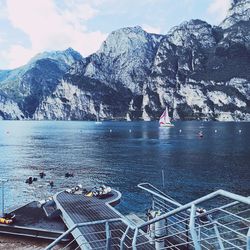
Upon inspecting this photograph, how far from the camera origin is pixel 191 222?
1025 centimetres

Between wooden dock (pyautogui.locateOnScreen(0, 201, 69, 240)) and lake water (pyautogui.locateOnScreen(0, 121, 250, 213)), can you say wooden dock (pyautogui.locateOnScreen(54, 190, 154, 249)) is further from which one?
lake water (pyautogui.locateOnScreen(0, 121, 250, 213))

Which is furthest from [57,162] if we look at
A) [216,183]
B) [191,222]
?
[191,222]

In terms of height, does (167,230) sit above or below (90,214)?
above

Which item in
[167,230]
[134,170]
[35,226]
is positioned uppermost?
[167,230]

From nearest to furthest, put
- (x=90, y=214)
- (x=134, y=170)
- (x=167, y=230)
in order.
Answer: (x=167, y=230) < (x=90, y=214) < (x=134, y=170)

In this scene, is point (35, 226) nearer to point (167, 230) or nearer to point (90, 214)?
point (90, 214)

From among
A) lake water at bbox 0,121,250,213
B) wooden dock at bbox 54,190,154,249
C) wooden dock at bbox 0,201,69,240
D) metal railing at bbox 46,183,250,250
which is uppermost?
metal railing at bbox 46,183,250,250

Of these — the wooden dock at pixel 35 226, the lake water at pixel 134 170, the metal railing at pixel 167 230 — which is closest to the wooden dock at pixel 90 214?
the metal railing at pixel 167 230

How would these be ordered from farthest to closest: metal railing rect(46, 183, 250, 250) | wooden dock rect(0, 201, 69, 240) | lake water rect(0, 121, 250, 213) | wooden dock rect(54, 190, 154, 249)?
lake water rect(0, 121, 250, 213) < wooden dock rect(0, 201, 69, 240) < wooden dock rect(54, 190, 154, 249) < metal railing rect(46, 183, 250, 250)

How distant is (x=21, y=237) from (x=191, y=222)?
2604 centimetres

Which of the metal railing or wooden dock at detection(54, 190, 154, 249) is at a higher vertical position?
the metal railing

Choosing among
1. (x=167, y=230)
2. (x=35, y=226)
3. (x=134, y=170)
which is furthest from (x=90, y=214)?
(x=134, y=170)

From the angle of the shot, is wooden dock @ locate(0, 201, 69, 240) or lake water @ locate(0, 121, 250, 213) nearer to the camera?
wooden dock @ locate(0, 201, 69, 240)

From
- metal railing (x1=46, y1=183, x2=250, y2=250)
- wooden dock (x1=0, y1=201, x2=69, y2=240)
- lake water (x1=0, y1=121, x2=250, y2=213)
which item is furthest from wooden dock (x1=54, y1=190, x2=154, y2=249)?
lake water (x1=0, y1=121, x2=250, y2=213)
